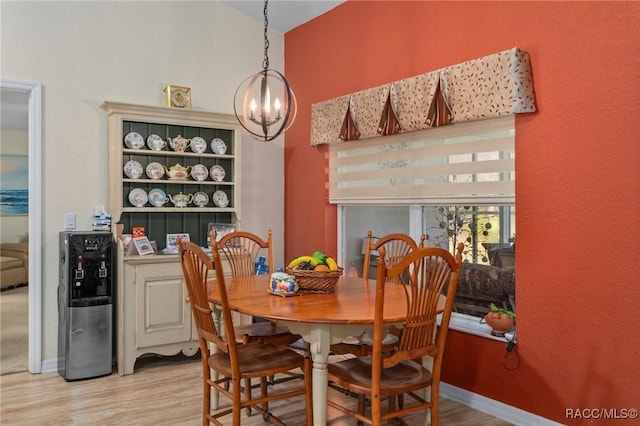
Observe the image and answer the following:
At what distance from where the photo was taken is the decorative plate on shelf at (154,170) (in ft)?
13.7

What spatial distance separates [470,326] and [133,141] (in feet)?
9.56

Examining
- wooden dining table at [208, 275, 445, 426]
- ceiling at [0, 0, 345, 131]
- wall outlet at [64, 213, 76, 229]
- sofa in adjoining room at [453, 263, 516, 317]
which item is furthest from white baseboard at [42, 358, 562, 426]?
ceiling at [0, 0, 345, 131]

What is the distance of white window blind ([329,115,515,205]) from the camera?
3010 millimetres

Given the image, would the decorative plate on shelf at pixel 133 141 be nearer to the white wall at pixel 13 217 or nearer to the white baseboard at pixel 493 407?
the white baseboard at pixel 493 407

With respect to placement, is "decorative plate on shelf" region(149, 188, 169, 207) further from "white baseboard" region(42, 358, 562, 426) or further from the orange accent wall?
"white baseboard" region(42, 358, 562, 426)

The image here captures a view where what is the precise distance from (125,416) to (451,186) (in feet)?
7.98

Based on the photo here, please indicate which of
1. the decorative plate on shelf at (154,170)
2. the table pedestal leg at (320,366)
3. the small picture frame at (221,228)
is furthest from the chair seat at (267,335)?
the decorative plate on shelf at (154,170)

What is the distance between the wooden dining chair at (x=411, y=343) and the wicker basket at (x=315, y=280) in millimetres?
422

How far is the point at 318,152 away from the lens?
458cm

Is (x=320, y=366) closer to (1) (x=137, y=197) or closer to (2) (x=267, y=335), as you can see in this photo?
(2) (x=267, y=335)

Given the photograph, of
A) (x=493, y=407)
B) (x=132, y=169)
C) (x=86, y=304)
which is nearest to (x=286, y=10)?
(x=132, y=169)

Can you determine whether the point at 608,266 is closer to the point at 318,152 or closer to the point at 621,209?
the point at 621,209

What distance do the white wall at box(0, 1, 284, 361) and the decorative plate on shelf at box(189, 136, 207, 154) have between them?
35 centimetres

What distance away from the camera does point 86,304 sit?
3.61 m
